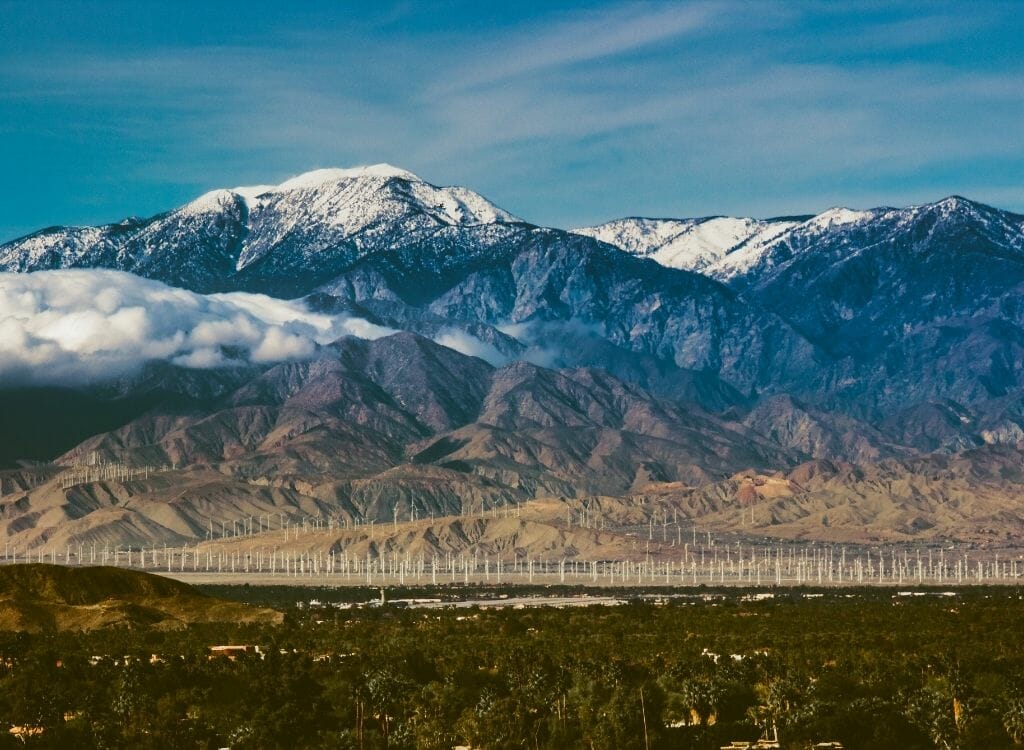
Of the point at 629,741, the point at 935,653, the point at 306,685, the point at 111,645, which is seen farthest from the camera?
the point at 111,645

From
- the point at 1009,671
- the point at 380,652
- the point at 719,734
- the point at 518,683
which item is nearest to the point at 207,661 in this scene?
the point at 380,652

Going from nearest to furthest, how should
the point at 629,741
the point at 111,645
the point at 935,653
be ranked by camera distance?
the point at 629,741, the point at 935,653, the point at 111,645

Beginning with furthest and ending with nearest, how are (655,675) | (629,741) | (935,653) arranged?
(935,653), (655,675), (629,741)

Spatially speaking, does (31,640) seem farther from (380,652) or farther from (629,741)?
(629,741)

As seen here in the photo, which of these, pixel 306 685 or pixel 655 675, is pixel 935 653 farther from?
pixel 306 685

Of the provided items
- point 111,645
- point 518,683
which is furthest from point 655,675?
point 111,645

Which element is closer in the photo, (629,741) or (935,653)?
(629,741)

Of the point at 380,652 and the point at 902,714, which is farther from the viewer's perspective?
the point at 380,652
